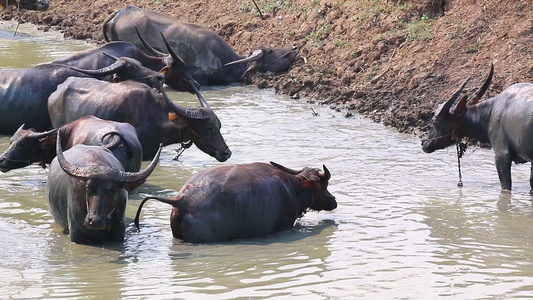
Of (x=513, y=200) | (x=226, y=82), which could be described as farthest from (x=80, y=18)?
(x=513, y=200)

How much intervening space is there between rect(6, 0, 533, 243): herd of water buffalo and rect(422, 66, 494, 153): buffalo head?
11 mm

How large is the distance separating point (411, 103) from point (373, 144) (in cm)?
157

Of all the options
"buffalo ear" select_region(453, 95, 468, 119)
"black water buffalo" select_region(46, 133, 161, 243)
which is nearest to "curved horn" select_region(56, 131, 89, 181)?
"black water buffalo" select_region(46, 133, 161, 243)

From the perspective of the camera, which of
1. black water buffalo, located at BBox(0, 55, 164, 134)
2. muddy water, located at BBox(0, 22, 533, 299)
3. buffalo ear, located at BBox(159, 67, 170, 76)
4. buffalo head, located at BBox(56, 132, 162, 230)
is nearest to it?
muddy water, located at BBox(0, 22, 533, 299)

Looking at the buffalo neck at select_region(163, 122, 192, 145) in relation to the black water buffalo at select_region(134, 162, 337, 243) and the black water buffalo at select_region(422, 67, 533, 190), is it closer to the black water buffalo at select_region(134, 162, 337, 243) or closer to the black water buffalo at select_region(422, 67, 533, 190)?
the black water buffalo at select_region(134, 162, 337, 243)

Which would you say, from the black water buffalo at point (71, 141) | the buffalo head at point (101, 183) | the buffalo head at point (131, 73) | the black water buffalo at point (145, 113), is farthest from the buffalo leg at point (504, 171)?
the buffalo head at point (131, 73)

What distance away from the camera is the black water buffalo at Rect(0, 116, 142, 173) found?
36.2ft

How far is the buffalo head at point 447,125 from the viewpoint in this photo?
12.3 metres

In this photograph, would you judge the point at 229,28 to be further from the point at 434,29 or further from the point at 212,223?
the point at 212,223

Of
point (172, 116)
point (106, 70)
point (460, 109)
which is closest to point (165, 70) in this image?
point (106, 70)

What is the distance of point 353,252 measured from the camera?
9.24 meters

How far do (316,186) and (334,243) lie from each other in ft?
3.02

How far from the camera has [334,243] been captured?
9562 mm

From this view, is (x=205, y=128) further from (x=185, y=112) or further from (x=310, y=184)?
(x=310, y=184)
